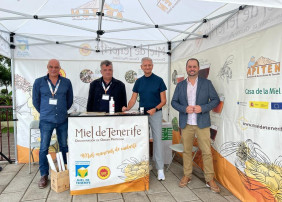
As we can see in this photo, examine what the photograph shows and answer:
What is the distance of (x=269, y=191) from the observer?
2000 millimetres

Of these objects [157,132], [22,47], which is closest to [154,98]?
[157,132]

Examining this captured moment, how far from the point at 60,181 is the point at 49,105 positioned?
3.10 feet

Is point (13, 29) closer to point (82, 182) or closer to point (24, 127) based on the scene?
point (24, 127)

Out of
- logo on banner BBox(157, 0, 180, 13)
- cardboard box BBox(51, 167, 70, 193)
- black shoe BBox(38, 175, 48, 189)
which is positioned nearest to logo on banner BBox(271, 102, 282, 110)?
logo on banner BBox(157, 0, 180, 13)

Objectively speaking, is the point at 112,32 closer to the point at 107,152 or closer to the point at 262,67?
the point at 107,152

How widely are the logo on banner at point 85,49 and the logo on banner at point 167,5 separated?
1.55 m

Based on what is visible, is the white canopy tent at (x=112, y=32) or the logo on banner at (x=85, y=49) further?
the logo on banner at (x=85, y=49)

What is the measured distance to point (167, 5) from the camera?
2822mm

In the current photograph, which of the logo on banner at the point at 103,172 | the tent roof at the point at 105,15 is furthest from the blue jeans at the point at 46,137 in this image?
the tent roof at the point at 105,15

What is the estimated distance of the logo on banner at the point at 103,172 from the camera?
96.3 inches

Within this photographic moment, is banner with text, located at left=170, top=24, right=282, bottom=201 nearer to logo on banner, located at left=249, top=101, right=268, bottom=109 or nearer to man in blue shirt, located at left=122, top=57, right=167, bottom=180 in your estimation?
logo on banner, located at left=249, top=101, right=268, bottom=109

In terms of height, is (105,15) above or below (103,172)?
above

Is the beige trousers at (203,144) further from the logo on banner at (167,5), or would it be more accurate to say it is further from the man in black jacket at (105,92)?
the logo on banner at (167,5)

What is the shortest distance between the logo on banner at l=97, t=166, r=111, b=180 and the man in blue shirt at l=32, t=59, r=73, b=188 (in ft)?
2.44
